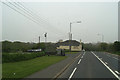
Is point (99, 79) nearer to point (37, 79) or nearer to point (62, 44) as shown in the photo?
point (37, 79)

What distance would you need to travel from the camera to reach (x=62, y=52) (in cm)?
3731

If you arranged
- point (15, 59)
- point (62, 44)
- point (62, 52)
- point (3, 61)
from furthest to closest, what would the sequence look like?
A: 1. point (62, 44)
2. point (62, 52)
3. point (15, 59)
4. point (3, 61)

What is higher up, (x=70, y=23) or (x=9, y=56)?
(x=70, y=23)

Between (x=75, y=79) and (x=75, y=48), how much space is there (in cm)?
7894

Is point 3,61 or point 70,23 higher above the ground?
point 70,23

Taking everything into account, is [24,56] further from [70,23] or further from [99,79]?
[70,23]

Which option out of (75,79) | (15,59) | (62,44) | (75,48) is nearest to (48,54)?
(15,59)

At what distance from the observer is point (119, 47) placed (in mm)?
56688

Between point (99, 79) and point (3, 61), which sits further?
point (3, 61)

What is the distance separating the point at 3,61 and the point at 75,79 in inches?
495

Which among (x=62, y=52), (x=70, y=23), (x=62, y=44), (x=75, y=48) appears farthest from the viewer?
(x=62, y=44)

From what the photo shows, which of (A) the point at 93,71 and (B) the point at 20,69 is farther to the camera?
(B) the point at 20,69

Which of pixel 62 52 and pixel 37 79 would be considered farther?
pixel 62 52

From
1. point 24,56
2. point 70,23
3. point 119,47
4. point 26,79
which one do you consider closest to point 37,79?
point 26,79
